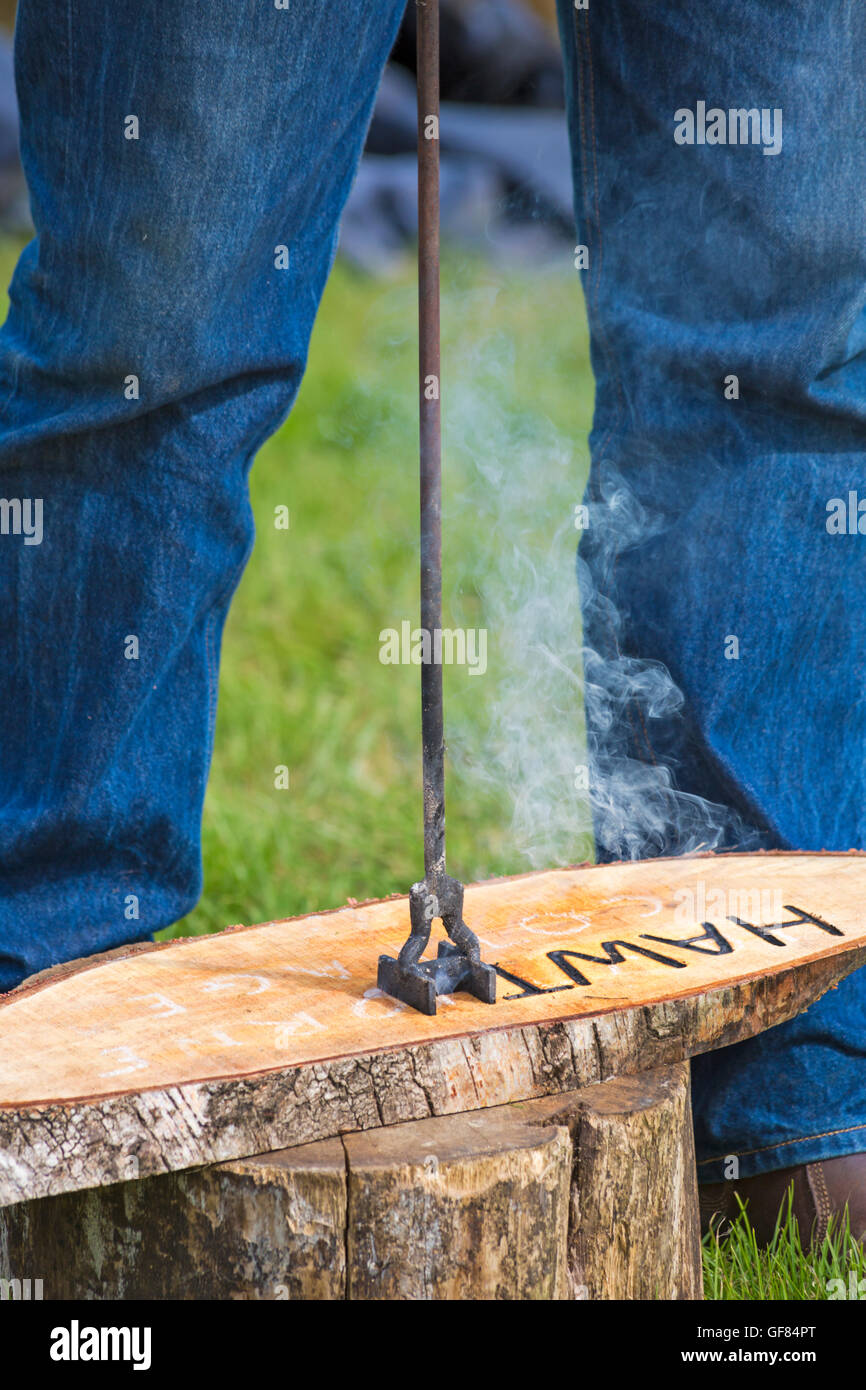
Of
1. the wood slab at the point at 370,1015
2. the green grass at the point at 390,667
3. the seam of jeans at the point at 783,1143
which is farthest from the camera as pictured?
the green grass at the point at 390,667

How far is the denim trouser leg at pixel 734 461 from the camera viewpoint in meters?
1.74

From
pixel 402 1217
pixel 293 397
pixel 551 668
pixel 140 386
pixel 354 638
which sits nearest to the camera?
pixel 402 1217

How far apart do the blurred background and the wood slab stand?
0.41 meters

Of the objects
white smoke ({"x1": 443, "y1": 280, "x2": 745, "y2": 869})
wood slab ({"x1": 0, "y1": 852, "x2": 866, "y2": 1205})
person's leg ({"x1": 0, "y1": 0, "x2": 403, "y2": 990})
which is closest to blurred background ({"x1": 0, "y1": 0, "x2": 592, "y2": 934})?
white smoke ({"x1": 443, "y1": 280, "x2": 745, "y2": 869})

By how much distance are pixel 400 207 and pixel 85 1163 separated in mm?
7064

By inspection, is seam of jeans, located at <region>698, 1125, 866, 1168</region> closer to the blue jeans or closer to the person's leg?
the blue jeans

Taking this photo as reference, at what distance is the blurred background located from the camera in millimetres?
2125

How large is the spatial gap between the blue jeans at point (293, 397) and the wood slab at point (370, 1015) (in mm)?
203

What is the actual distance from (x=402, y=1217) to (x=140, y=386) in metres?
0.89

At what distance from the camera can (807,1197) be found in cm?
176

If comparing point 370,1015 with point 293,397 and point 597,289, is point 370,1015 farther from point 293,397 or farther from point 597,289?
point 597,289

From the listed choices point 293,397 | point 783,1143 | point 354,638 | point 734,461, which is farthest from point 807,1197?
point 354,638

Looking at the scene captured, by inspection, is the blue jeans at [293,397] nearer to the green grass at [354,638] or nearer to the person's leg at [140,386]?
the person's leg at [140,386]

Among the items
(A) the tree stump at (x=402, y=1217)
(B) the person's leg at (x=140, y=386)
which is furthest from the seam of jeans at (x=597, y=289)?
(A) the tree stump at (x=402, y=1217)
